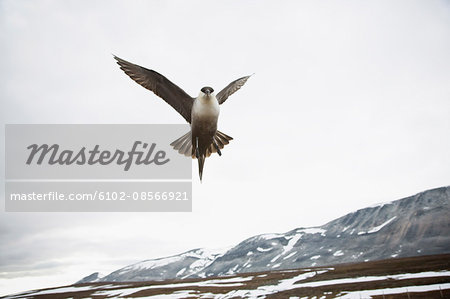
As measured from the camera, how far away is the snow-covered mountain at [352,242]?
5118 inches

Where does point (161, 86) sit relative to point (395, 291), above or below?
above

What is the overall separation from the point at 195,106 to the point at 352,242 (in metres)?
155

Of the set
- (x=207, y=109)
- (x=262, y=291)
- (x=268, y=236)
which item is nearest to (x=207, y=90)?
(x=207, y=109)

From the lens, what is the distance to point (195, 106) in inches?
302

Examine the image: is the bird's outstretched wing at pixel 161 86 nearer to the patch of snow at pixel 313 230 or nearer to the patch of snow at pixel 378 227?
the patch of snow at pixel 378 227

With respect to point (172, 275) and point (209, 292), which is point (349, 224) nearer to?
point (172, 275)

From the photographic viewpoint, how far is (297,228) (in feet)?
632

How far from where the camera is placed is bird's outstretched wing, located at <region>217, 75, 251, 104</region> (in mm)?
9625

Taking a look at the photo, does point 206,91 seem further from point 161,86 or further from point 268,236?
point 268,236

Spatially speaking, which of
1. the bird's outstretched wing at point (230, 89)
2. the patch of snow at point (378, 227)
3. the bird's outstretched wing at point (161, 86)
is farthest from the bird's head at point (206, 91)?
the patch of snow at point (378, 227)

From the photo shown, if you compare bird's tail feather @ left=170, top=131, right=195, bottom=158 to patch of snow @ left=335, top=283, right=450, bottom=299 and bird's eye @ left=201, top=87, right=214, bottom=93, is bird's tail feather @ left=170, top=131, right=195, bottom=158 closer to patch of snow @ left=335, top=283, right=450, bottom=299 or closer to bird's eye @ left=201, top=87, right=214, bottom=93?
bird's eye @ left=201, top=87, right=214, bottom=93

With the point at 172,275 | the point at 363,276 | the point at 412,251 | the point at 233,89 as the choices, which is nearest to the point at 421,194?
the point at 412,251

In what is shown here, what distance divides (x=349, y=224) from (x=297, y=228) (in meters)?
28.0

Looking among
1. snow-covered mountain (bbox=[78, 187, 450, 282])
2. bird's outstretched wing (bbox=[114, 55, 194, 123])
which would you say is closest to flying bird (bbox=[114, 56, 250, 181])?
bird's outstretched wing (bbox=[114, 55, 194, 123])
